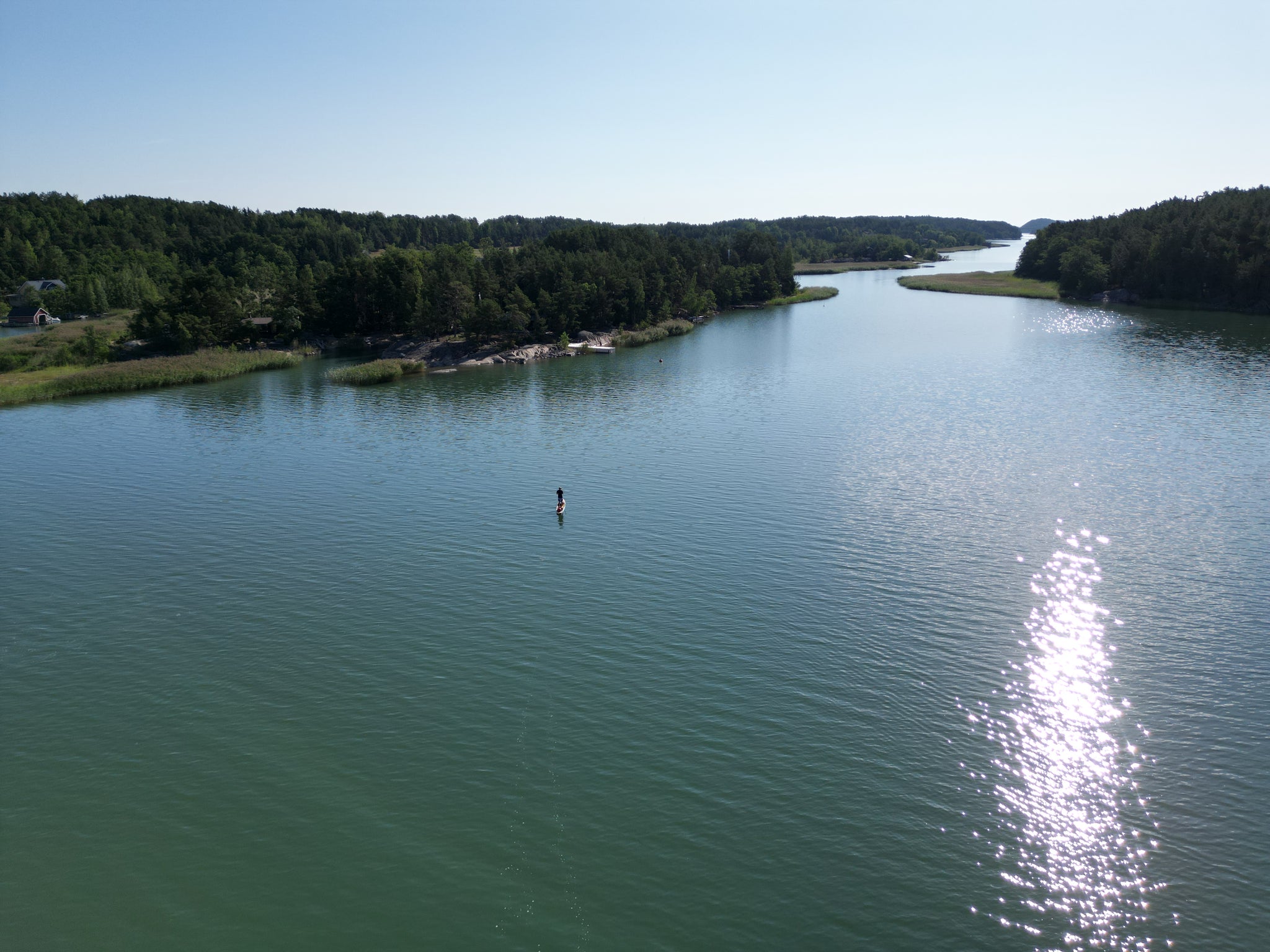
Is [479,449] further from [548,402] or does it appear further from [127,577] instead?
[127,577]

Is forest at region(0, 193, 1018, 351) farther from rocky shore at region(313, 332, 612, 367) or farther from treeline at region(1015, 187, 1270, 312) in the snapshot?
treeline at region(1015, 187, 1270, 312)

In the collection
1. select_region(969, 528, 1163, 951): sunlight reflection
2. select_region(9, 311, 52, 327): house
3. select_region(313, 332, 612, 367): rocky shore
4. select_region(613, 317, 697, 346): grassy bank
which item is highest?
select_region(9, 311, 52, 327): house

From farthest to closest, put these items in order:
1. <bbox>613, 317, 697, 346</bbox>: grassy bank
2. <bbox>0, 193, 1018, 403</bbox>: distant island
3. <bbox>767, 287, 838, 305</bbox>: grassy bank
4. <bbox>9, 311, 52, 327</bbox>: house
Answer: <bbox>767, 287, 838, 305</bbox>: grassy bank < <bbox>9, 311, 52, 327</bbox>: house < <bbox>613, 317, 697, 346</bbox>: grassy bank < <bbox>0, 193, 1018, 403</bbox>: distant island

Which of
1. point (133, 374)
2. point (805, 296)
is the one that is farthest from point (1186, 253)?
point (133, 374)

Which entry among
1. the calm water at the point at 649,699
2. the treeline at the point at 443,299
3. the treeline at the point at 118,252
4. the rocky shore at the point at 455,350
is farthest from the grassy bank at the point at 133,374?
the treeline at the point at 118,252

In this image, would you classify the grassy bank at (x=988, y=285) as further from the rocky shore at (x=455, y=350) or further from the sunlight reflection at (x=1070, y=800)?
the sunlight reflection at (x=1070, y=800)

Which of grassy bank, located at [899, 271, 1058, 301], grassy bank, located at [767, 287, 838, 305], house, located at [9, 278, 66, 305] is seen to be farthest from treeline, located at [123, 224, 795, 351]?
grassy bank, located at [899, 271, 1058, 301]
